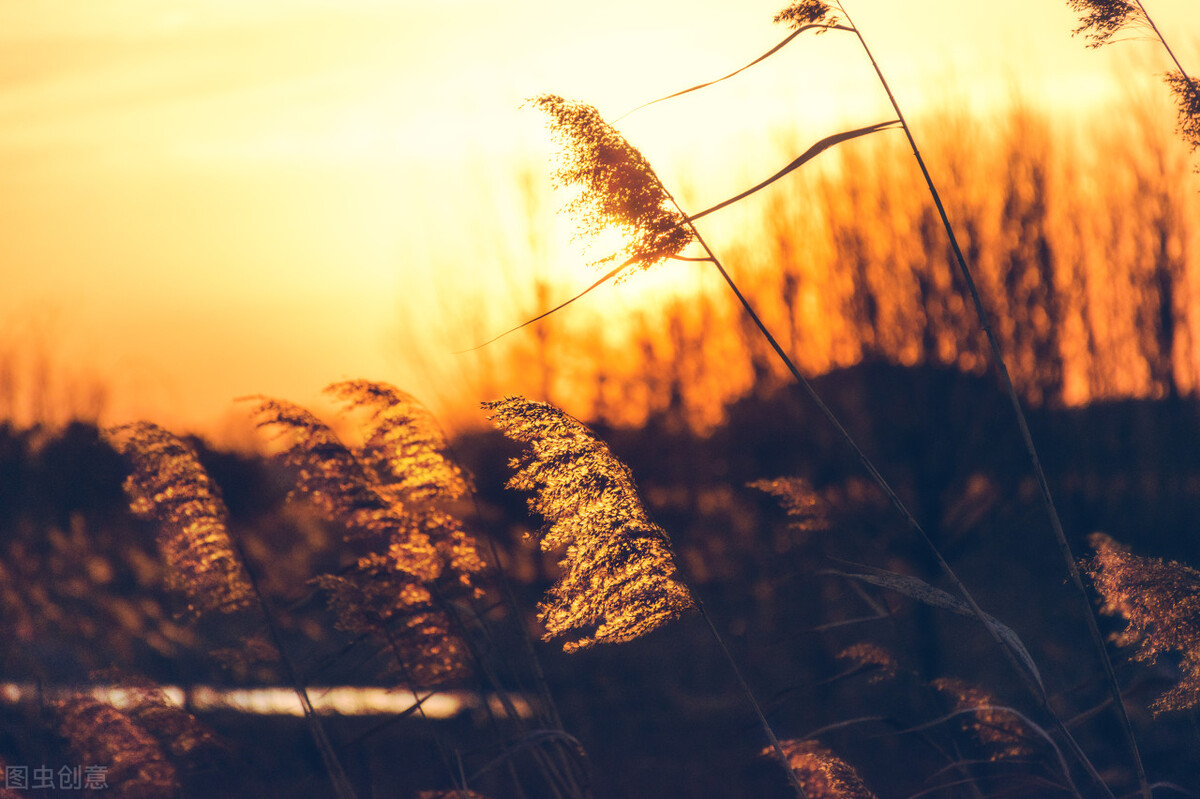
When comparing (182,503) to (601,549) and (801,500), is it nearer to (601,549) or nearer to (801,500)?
(601,549)

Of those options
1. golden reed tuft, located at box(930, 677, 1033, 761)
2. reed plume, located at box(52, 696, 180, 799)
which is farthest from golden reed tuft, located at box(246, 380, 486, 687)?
golden reed tuft, located at box(930, 677, 1033, 761)

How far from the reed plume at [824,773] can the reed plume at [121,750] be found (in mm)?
3569

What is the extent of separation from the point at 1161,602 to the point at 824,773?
159cm

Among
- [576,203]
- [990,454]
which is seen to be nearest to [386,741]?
[990,454]

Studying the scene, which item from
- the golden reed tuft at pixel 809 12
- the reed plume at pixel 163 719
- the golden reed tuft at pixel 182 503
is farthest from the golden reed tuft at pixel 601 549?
the reed plume at pixel 163 719

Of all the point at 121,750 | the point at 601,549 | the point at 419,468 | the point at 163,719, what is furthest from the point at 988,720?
the point at 121,750

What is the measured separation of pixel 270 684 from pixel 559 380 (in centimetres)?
496

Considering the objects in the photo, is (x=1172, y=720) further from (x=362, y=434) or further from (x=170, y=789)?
(x=170, y=789)

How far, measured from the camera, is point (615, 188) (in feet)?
7.33

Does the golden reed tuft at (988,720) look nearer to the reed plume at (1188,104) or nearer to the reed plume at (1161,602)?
the reed plume at (1161,602)

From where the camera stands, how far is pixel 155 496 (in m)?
4.64

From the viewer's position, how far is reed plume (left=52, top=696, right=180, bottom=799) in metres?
5.14

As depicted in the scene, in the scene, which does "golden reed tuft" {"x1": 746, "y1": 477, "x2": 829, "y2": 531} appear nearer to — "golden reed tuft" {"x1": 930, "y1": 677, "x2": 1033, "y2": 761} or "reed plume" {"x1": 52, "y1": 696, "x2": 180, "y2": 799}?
"golden reed tuft" {"x1": 930, "y1": 677, "x2": 1033, "y2": 761}

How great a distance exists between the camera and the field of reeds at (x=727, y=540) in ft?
9.53
